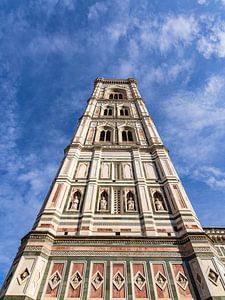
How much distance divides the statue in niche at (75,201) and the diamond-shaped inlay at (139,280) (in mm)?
2828

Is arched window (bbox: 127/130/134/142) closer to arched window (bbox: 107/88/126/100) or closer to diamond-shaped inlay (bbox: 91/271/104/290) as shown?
arched window (bbox: 107/88/126/100)

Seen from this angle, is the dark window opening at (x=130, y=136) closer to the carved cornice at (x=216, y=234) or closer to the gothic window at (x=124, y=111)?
the gothic window at (x=124, y=111)

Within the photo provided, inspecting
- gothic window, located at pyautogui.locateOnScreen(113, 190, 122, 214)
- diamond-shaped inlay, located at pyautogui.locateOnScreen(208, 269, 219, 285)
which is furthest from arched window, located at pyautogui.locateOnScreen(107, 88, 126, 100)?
diamond-shaped inlay, located at pyautogui.locateOnScreen(208, 269, 219, 285)

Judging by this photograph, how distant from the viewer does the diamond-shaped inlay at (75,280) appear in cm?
496

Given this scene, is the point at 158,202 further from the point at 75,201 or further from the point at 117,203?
the point at 75,201

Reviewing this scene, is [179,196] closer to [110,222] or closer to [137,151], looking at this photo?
[110,222]

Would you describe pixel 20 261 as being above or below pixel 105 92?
below

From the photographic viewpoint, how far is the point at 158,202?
24.9ft

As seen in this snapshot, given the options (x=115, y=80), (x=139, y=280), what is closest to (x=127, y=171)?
(x=139, y=280)

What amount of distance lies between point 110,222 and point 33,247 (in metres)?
2.12

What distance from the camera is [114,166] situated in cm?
955

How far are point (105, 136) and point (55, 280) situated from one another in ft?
26.7

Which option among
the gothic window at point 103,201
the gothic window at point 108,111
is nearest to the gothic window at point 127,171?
the gothic window at point 103,201

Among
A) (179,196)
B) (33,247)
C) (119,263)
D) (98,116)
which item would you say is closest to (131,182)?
(179,196)
